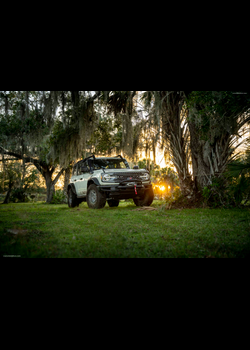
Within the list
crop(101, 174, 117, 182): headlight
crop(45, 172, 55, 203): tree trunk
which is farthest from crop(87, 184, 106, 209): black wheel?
crop(45, 172, 55, 203): tree trunk

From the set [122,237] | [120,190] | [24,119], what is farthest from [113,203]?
[24,119]

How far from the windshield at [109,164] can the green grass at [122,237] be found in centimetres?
214

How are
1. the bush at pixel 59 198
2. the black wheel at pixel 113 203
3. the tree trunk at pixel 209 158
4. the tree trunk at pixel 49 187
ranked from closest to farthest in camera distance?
the black wheel at pixel 113 203 → the tree trunk at pixel 209 158 → the bush at pixel 59 198 → the tree trunk at pixel 49 187

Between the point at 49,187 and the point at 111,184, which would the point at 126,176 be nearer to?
the point at 111,184

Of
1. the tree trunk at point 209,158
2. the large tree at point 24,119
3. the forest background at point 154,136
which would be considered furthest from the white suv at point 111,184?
the tree trunk at point 209,158

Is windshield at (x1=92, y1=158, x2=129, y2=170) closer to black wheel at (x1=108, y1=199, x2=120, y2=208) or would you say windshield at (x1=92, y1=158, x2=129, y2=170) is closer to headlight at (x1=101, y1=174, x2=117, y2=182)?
headlight at (x1=101, y1=174, x2=117, y2=182)

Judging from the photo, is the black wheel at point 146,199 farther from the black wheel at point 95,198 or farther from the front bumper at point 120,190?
the black wheel at point 95,198

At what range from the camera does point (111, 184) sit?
19.5 feet

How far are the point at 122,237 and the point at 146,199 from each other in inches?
117

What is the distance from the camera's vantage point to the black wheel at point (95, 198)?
6.01 m

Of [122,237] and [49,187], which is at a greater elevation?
[49,187]
